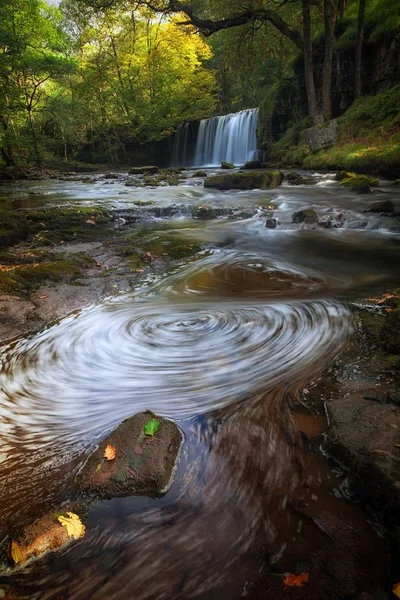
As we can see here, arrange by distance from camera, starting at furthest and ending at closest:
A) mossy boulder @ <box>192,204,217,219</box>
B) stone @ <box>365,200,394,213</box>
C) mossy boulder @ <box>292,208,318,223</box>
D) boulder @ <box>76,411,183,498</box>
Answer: mossy boulder @ <box>192,204,217,219</box> → mossy boulder @ <box>292,208,318,223</box> → stone @ <box>365,200,394,213</box> → boulder @ <box>76,411,183,498</box>

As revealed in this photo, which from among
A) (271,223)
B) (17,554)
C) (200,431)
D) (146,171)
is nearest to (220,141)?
Result: (146,171)

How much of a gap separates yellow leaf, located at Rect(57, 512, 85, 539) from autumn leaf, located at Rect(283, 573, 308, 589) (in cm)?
84

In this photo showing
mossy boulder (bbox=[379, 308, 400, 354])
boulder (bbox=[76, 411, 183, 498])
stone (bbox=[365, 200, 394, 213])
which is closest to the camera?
boulder (bbox=[76, 411, 183, 498])

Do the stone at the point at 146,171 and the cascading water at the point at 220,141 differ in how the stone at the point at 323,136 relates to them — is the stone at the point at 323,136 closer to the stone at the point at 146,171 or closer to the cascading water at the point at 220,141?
the cascading water at the point at 220,141

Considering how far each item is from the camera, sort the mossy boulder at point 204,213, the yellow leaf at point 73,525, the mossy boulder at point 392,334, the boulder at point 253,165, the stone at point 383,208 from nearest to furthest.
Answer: the yellow leaf at point 73,525
the mossy boulder at point 392,334
the stone at point 383,208
the mossy boulder at point 204,213
the boulder at point 253,165

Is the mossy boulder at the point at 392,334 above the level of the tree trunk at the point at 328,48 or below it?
below

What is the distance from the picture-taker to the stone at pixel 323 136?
16234 millimetres

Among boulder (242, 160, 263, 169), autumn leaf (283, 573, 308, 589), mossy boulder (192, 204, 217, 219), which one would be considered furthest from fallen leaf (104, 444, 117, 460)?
boulder (242, 160, 263, 169)

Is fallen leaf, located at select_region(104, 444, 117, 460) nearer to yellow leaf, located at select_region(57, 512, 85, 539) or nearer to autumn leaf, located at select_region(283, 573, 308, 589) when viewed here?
yellow leaf, located at select_region(57, 512, 85, 539)

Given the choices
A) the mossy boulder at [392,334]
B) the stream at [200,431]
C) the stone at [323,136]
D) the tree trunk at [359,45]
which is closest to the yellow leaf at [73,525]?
the stream at [200,431]

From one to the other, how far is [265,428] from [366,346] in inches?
52.2

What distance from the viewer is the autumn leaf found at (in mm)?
1259

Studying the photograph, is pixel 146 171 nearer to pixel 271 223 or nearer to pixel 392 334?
pixel 271 223

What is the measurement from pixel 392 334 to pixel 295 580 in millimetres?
2015
